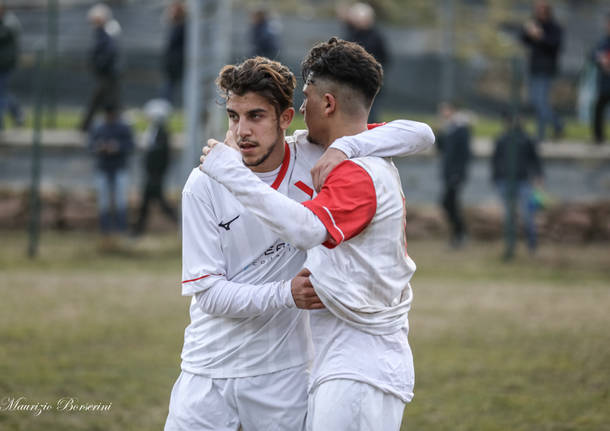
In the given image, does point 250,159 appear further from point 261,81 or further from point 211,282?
point 211,282

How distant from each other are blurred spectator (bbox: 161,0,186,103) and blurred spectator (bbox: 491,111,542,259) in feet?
19.7

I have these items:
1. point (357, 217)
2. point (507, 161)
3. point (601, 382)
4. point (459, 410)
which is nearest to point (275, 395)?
point (357, 217)

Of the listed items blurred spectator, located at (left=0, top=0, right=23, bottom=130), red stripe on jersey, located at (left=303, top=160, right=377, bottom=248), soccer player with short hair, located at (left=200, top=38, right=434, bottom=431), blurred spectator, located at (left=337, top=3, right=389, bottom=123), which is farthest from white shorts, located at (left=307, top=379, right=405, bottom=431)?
blurred spectator, located at (left=0, top=0, right=23, bottom=130)

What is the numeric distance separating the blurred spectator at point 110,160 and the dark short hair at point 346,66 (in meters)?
10.9

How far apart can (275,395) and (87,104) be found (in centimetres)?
1348

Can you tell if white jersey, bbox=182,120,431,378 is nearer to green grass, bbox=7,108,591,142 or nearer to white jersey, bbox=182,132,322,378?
white jersey, bbox=182,132,322,378

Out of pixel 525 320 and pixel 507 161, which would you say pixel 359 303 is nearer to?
pixel 525 320

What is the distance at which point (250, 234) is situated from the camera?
11.6ft

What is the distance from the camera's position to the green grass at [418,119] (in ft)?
49.9

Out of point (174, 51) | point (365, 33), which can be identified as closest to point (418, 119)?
point (365, 33)

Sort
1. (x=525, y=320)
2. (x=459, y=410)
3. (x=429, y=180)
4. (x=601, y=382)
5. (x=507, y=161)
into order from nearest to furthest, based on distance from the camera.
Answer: (x=459, y=410)
(x=601, y=382)
(x=525, y=320)
(x=507, y=161)
(x=429, y=180)

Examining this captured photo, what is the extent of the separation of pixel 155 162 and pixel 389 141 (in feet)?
36.8

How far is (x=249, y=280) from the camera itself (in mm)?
3578

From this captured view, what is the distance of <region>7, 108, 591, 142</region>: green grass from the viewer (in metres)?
15.2
